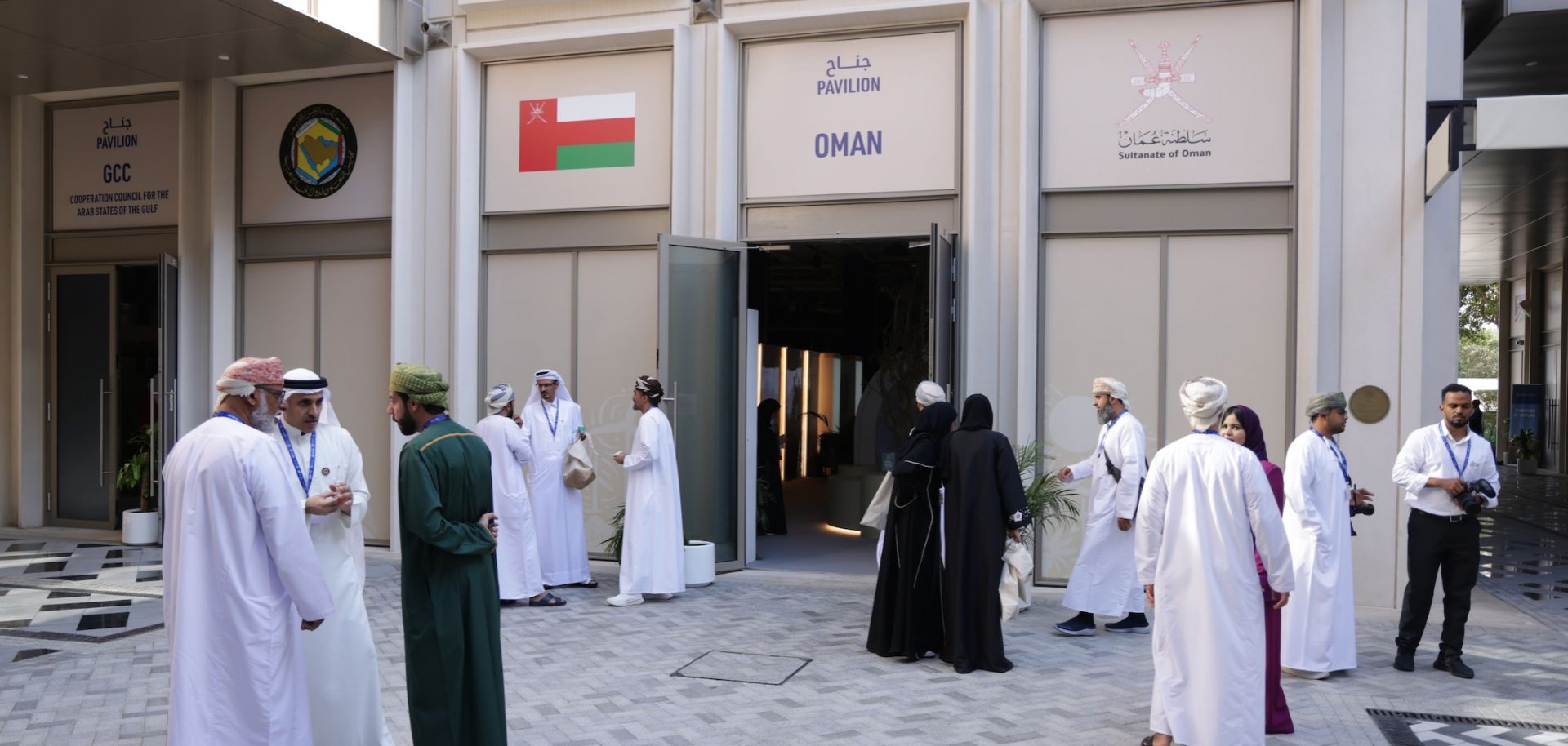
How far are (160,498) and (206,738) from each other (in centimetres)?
828

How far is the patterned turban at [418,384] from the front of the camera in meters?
4.41

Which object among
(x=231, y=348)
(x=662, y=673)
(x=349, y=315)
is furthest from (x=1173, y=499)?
(x=231, y=348)

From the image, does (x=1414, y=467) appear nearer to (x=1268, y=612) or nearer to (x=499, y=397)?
(x=1268, y=612)

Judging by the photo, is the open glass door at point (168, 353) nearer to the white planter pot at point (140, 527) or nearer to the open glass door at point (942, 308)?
the white planter pot at point (140, 527)

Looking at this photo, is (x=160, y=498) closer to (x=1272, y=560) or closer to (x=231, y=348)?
(x=231, y=348)

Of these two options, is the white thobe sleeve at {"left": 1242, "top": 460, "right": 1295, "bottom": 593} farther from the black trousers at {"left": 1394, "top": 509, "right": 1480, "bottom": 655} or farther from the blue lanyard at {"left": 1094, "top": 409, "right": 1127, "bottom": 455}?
the blue lanyard at {"left": 1094, "top": 409, "right": 1127, "bottom": 455}

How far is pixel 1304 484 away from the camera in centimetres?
649

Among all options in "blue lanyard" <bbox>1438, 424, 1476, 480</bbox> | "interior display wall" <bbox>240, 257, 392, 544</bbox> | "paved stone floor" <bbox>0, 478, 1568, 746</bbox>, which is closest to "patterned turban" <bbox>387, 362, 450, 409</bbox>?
"paved stone floor" <bbox>0, 478, 1568, 746</bbox>

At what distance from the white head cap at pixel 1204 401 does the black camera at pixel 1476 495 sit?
239cm

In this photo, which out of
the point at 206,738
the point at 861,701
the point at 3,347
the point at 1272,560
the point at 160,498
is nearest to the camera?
the point at 206,738

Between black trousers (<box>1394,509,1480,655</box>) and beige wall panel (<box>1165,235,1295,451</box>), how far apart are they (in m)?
2.12

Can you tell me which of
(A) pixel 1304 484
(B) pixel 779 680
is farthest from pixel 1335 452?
(B) pixel 779 680

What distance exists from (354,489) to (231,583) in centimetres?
106

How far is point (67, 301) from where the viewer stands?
12.6m
